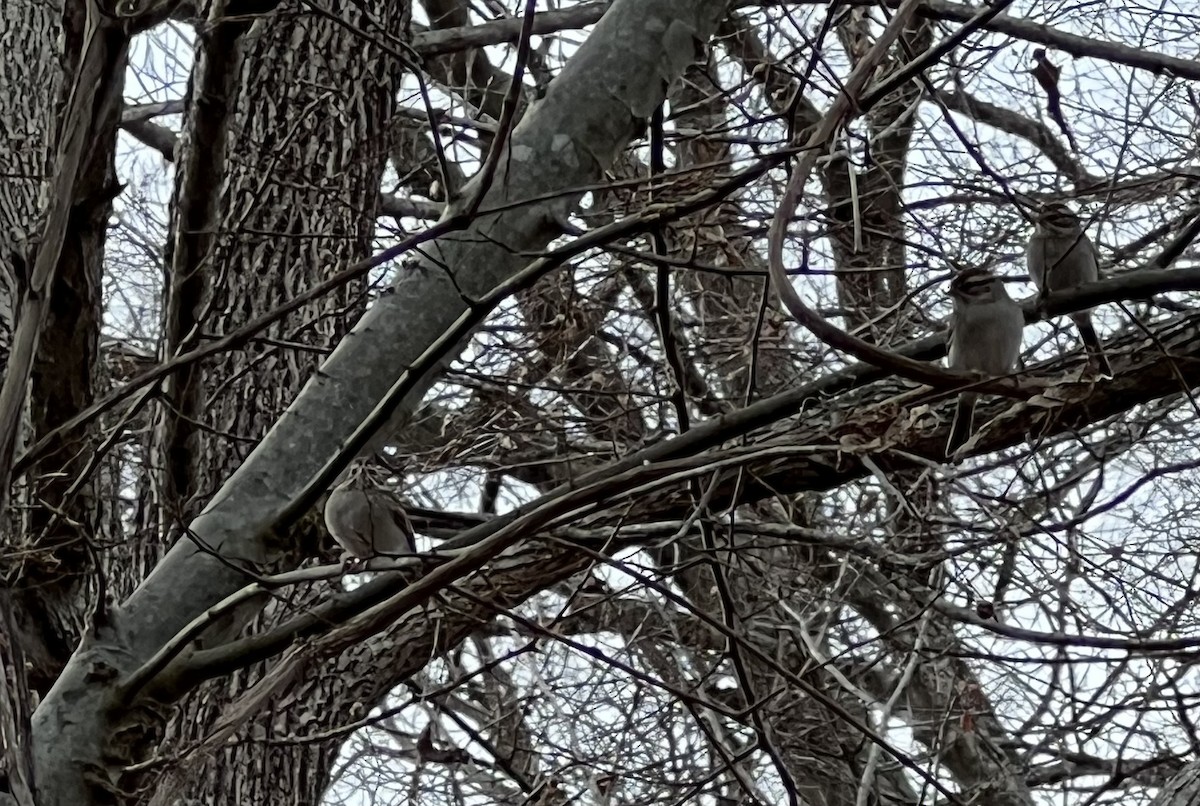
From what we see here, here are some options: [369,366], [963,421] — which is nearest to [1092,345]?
[963,421]

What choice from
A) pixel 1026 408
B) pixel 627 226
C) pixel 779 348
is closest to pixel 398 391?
pixel 627 226

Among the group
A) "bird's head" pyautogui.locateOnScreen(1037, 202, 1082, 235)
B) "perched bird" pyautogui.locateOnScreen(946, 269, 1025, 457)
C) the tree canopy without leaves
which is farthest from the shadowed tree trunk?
"bird's head" pyautogui.locateOnScreen(1037, 202, 1082, 235)

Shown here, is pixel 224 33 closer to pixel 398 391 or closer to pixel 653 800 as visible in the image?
pixel 398 391

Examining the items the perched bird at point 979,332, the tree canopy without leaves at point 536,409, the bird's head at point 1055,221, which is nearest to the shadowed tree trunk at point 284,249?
the tree canopy without leaves at point 536,409

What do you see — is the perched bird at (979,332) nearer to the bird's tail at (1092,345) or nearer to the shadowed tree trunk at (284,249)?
the bird's tail at (1092,345)

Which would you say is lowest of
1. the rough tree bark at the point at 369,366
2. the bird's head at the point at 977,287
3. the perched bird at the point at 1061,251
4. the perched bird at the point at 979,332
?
the rough tree bark at the point at 369,366

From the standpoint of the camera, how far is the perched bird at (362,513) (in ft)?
12.4

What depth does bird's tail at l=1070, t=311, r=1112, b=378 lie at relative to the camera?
3.68m

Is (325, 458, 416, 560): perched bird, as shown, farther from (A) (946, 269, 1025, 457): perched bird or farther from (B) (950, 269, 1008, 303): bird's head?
(B) (950, 269, 1008, 303): bird's head

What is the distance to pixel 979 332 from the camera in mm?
3836

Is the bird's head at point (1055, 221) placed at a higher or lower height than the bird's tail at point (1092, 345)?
higher

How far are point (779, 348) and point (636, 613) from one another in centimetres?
161

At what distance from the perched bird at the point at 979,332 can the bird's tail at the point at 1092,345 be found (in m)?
0.22

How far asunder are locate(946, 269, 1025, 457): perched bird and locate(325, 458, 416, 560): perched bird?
5.23 ft
